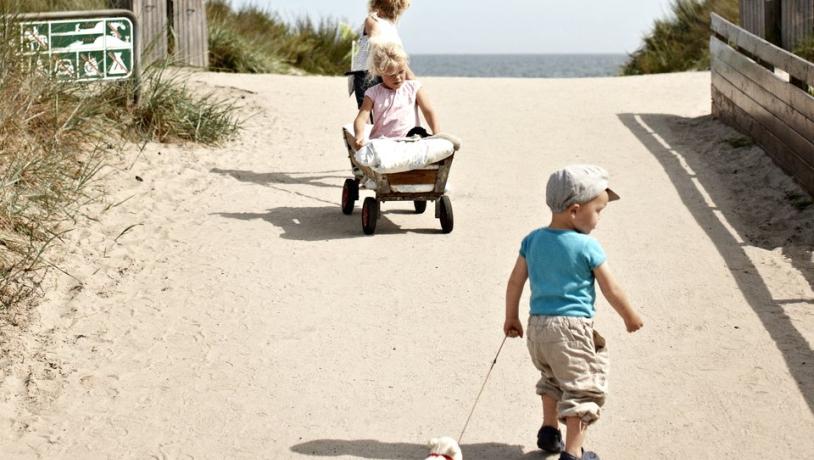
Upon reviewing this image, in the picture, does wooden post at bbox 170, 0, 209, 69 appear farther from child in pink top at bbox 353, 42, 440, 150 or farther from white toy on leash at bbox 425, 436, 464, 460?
white toy on leash at bbox 425, 436, 464, 460

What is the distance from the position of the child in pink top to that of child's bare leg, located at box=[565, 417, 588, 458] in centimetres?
416

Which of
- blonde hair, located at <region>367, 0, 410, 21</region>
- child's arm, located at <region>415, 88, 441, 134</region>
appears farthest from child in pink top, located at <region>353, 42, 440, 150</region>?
blonde hair, located at <region>367, 0, 410, 21</region>

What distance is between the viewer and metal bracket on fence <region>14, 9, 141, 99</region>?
10914mm

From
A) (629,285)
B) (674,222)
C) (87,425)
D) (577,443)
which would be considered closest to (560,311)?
(577,443)

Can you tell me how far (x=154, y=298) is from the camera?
789 centimetres

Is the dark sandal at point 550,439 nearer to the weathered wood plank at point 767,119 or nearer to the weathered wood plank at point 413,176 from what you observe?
the weathered wood plank at point 413,176

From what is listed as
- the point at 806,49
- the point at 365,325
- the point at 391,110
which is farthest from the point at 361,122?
the point at 806,49

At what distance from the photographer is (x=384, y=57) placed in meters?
8.96

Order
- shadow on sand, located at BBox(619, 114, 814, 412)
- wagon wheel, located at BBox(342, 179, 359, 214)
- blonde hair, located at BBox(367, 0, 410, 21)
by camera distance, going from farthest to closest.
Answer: blonde hair, located at BBox(367, 0, 410, 21) → wagon wheel, located at BBox(342, 179, 359, 214) → shadow on sand, located at BBox(619, 114, 814, 412)

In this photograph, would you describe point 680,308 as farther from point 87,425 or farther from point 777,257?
point 87,425

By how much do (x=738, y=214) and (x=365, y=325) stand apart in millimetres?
3931

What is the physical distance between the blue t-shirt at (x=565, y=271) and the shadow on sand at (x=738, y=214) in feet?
5.45

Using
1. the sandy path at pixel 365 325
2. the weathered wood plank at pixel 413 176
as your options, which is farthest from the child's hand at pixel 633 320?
the weathered wood plank at pixel 413 176

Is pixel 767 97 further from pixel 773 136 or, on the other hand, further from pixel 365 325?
pixel 365 325
